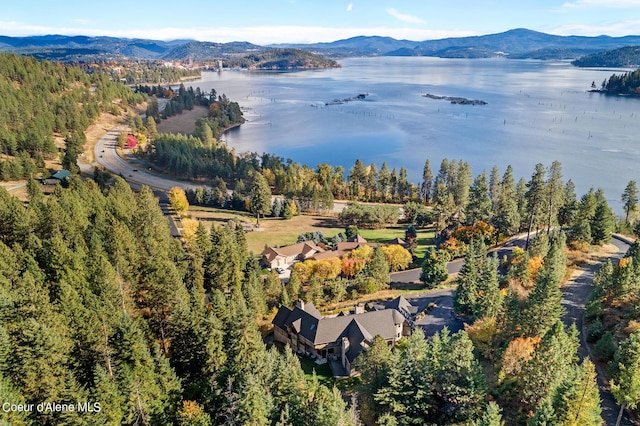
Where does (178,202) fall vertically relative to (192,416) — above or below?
below

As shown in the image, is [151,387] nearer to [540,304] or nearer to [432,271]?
[540,304]

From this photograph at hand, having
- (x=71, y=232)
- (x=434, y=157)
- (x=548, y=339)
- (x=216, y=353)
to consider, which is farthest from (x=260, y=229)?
(x=434, y=157)

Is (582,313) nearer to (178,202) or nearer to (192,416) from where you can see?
(192,416)

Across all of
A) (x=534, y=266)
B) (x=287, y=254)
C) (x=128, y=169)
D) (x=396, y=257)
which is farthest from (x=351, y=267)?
(x=128, y=169)

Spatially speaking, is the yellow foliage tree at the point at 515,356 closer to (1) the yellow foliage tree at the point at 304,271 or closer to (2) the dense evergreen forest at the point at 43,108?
(1) the yellow foliage tree at the point at 304,271

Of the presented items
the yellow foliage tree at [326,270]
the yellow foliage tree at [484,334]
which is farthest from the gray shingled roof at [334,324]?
the yellow foliage tree at [326,270]

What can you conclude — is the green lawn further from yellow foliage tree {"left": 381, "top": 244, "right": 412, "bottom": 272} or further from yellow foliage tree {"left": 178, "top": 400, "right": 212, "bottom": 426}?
yellow foliage tree {"left": 381, "top": 244, "right": 412, "bottom": 272}

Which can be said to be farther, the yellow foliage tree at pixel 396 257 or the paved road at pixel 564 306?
the yellow foliage tree at pixel 396 257
